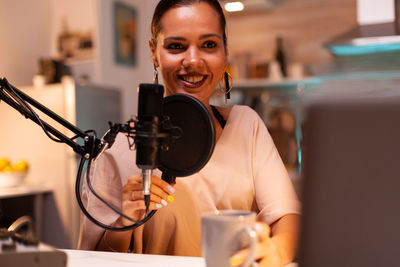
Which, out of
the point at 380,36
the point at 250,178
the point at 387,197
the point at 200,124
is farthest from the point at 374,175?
the point at 380,36

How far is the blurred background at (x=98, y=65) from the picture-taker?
3.27 metres

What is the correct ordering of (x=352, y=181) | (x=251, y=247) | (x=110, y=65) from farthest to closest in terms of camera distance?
(x=110, y=65) < (x=251, y=247) < (x=352, y=181)

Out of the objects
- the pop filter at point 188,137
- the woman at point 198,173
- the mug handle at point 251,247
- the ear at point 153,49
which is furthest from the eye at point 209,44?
the mug handle at point 251,247

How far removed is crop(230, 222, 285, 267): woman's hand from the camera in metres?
0.57

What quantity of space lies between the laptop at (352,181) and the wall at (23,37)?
11.8 ft

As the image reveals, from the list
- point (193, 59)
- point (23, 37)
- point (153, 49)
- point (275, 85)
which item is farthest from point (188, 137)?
point (23, 37)

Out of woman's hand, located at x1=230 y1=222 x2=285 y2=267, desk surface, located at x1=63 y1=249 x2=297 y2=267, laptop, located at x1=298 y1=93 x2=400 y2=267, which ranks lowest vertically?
desk surface, located at x1=63 y1=249 x2=297 y2=267

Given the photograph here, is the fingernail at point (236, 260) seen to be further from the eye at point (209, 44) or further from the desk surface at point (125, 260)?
the eye at point (209, 44)

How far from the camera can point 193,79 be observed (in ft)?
3.61

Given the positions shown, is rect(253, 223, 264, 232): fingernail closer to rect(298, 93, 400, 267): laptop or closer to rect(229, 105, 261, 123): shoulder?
rect(298, 93, 400, 267): laptop

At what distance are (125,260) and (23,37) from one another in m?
3.52

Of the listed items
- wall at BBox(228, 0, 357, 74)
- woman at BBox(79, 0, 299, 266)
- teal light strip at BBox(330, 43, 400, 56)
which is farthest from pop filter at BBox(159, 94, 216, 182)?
wall at BBox(228, 0, 357, 74)

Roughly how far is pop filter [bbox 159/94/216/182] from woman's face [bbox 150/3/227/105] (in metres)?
0.31

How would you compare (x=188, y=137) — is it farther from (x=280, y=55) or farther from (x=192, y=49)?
(x=280, y=55)
